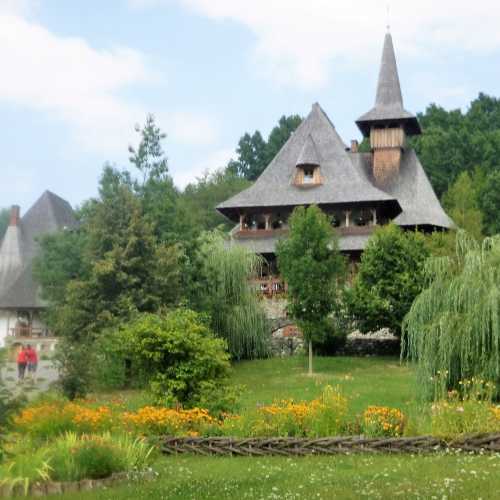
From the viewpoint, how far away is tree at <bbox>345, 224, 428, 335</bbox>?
95.0 feet

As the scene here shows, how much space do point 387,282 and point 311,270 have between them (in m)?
3.55

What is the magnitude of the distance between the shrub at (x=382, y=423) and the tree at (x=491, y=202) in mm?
35481

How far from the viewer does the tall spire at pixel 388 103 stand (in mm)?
43188

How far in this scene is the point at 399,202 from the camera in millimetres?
40906

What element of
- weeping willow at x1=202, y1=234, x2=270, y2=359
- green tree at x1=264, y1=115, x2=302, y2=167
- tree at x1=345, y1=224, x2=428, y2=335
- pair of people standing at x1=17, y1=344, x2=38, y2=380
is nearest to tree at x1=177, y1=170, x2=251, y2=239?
green tree at x1=264, y1=115, x2=302, y2=167

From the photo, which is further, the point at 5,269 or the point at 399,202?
the point at 5,269

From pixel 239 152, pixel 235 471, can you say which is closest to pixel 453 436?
pixel 235 471

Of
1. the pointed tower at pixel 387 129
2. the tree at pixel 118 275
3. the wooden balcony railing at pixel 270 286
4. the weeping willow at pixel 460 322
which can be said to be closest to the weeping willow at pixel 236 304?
the tree at pixel 118 275

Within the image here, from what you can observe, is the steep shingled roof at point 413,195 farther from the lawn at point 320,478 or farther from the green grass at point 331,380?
the lawn at point 320,478

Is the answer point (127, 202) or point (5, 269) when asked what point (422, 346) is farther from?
point (5, 269)

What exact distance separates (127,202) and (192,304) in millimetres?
4143

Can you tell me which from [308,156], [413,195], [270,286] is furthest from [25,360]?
[413,195]

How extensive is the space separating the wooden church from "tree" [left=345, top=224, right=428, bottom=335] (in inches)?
272

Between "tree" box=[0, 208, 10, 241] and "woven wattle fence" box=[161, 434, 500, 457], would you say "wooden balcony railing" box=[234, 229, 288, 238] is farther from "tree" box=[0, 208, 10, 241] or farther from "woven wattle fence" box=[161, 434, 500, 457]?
"tree" box=[0, 208, 10, 241]
